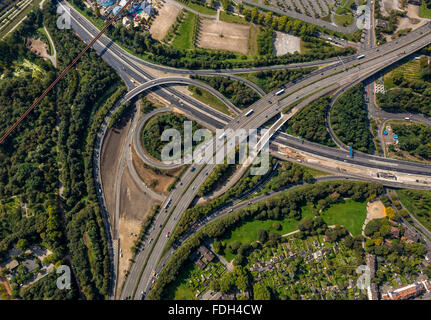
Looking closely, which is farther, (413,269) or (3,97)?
(3,97)

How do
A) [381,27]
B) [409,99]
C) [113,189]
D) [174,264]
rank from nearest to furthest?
[174,264] < [113,189] < [409,99] < [381,27]

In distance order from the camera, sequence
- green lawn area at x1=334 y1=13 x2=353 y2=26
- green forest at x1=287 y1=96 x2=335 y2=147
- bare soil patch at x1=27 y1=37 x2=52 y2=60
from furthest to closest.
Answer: green lawn area at x1=334 y1=13 x2=353 y2=26 → bare soil patch at x1=27 y1=37 x2=52 y2=60 → green forest at x1=287 y1=96 x2=335 y2=147

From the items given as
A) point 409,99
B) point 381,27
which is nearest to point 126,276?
point 409,99

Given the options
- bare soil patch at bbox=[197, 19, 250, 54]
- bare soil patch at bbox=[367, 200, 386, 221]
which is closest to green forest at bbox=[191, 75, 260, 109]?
bare soil patch at bbox=[197, 19, 250, 54]

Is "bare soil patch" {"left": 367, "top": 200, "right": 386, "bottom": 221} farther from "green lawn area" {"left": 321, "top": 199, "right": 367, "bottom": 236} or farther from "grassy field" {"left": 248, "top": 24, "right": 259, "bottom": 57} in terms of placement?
"grassy field" {"left": 248, "top": 24, "right": 259, "bottom": 57}

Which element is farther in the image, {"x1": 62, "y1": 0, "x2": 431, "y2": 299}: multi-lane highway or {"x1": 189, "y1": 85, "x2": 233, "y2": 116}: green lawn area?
{"x1": 189, "y1": 85, "x2": 233, "y2": 116}: green lawn area

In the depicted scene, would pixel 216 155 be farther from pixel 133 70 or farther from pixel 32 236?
→ pixel 32 236

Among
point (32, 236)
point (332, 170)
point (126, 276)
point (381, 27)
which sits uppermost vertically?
point (381, 27)

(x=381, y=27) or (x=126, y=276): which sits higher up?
(x=381, y=27)

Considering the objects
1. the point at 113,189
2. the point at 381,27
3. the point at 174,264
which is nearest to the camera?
the point at 174,264
